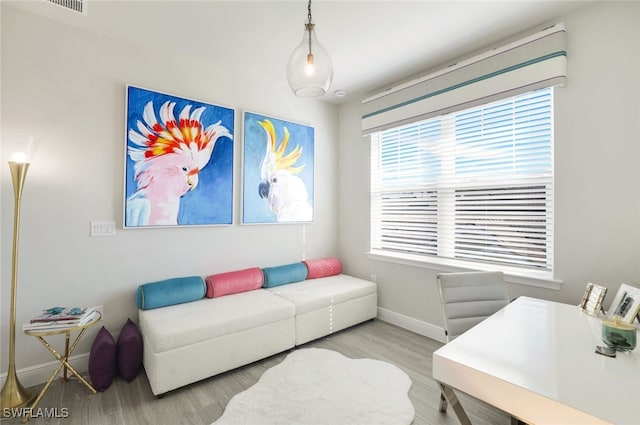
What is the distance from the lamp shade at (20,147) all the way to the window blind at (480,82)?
10.1 ft

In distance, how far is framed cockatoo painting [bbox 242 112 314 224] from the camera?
325 centimetres

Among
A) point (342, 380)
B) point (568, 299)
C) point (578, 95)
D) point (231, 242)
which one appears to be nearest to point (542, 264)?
point (568, 299)

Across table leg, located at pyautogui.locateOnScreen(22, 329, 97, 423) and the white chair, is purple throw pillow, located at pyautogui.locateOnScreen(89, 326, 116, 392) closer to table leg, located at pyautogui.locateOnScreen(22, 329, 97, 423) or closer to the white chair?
table leg, located at pyautogui.locateOnScreen(22, 329, 97, 423)

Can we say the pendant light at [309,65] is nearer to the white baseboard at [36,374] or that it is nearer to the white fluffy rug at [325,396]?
the white fluffy rug at [325,396]

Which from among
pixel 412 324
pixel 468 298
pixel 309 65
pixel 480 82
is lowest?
pixel 412 324

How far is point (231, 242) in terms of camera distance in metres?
3.18

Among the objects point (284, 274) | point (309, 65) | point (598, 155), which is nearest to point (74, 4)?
point (309, 65)

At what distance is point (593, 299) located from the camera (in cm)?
177

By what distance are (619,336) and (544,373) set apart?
1.53 feet

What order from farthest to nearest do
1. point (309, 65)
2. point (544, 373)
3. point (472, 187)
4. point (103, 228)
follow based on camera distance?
point (472, 187) < point (103, 228) < point (309, 65) < point (544, 373)

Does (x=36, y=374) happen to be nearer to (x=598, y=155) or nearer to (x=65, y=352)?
(x=65, y=352)

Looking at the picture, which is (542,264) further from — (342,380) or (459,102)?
(342,380)

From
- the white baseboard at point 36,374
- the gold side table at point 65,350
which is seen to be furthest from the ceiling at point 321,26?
the white baseboard at point 36,374

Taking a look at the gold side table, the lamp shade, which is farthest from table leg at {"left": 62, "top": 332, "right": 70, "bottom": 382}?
the lamp shade
